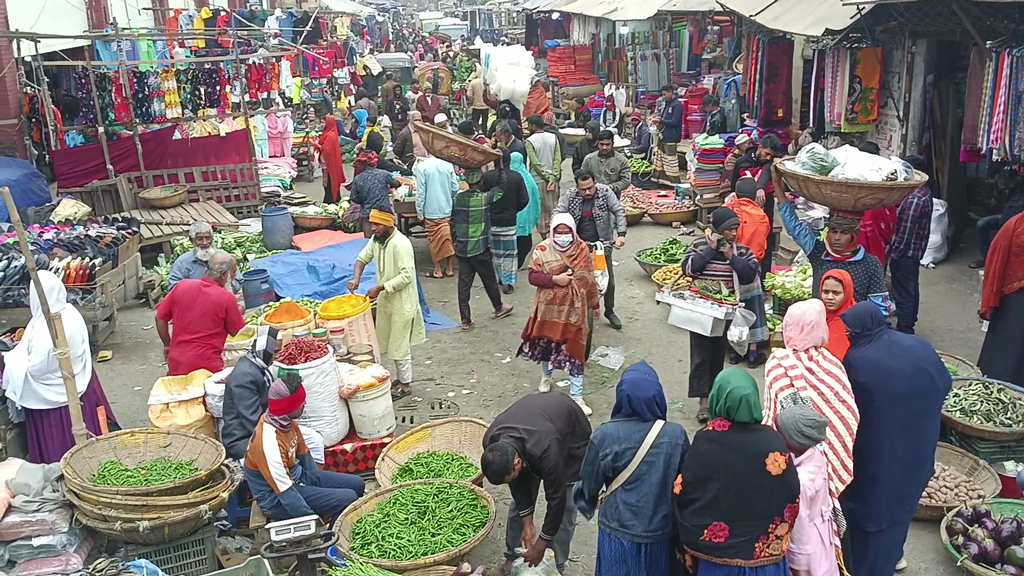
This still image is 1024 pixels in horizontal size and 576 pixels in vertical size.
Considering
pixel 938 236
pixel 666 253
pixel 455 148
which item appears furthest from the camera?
pixel 666 253

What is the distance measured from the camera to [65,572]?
443 cm

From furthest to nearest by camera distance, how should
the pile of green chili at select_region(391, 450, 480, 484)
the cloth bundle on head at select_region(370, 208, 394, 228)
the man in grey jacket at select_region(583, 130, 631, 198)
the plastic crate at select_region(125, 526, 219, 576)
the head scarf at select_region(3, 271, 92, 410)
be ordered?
1. the man in grey jacket at select_region(583, 130, 631, 198)
2. the cloth bundle on head at select_region(370, 208, 394, 228)
3. the pile of green chili at select_region(391, 450, 480, 484)
4. the head scarf at select_region(3, 271, 92, 410)
5. the plastic crate at select_region(125, 526, 219, 576)

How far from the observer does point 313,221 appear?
42.3ft

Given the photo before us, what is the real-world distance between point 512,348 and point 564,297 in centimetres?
206

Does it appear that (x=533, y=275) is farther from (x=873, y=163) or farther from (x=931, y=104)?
(x=931, y=104)

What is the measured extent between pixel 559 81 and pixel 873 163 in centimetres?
1955

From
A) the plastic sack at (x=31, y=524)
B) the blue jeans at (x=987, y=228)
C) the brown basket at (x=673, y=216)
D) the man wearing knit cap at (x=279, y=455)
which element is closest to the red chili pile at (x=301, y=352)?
the man wearing knit cap at (x=279, y=455)

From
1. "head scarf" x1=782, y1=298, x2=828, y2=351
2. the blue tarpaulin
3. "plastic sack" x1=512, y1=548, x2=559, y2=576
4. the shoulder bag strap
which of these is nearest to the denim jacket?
the shoulder bag strap

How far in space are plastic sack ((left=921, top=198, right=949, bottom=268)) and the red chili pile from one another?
24.1ft

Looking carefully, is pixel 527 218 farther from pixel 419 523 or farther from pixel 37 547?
pixel 37 547

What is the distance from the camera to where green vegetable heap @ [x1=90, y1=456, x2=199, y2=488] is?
4.92 meters

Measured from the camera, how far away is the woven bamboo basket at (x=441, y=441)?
6.36 metres

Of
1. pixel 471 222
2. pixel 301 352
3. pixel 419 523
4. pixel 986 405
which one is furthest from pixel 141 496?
pixel 986 405

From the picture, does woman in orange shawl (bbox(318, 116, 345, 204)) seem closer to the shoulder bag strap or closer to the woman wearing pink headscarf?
the woman wearing pink headscarf
